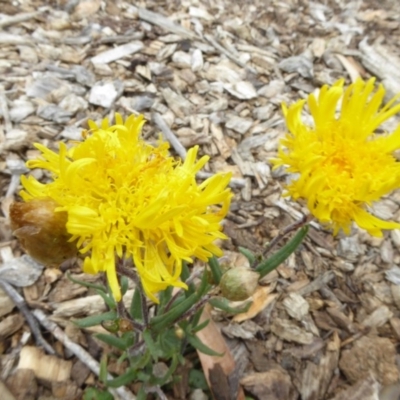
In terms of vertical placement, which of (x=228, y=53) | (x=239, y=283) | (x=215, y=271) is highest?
(x=239, y=283)

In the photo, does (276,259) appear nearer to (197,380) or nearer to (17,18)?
(197,380)

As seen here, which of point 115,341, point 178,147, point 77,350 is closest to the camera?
point 115,341

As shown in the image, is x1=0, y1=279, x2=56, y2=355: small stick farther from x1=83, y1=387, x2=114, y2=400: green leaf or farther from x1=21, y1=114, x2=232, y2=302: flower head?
x1=21, y1=114, x2=232, y2=302: flower head

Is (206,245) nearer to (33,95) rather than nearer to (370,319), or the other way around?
(370,319)

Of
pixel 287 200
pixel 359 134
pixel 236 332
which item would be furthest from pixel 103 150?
pixel 287 200

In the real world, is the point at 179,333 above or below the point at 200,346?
above

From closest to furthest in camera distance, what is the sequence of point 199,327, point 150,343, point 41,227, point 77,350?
point 41,227 → point 150,343 → point 199,327 → point 77,350

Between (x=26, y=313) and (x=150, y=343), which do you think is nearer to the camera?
(x=150, y=343)

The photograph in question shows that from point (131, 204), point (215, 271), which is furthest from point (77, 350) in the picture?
point (131, 204)
